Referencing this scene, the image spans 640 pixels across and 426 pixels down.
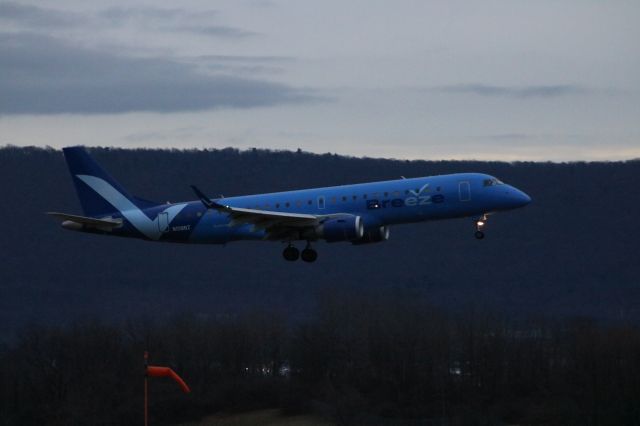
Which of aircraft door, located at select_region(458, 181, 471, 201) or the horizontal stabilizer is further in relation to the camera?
the horizontal stabilizer

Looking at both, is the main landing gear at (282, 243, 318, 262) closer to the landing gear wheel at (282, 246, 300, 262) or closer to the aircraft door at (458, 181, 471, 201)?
the landing gear wheel at (282, 246, 300, 262)

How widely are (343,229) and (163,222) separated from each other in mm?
9718

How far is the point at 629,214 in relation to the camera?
15138 cm

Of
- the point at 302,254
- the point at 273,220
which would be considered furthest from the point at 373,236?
the point at 273,220

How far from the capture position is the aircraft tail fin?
68.3 m

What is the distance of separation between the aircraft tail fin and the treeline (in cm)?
1317

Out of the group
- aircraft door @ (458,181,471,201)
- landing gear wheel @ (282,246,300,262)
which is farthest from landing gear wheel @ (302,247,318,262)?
aircraft door @ (458,181,471,201)

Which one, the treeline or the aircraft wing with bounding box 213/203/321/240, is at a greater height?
the aircraft wing with bounding box 213/203/321/240

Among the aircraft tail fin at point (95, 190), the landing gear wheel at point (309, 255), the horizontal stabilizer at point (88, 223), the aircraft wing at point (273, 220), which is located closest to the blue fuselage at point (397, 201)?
the aircraft wing at point (273, 220)

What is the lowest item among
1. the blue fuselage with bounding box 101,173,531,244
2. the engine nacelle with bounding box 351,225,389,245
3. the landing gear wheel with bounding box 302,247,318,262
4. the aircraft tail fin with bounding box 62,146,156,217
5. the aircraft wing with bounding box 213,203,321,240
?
the landing gear wheel with bounding box 302,247,318,262

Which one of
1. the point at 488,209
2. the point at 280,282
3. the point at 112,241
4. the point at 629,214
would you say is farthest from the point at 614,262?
the point at 488,209

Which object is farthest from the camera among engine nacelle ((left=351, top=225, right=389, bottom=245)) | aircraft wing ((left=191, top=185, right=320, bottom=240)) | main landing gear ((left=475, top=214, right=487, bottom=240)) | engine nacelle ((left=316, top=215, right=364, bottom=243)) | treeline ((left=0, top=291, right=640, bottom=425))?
treeline ((left=0, top=291, right=640, bottom=425))

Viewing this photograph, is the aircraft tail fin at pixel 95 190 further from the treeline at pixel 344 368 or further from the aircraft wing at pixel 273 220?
the treeline at pixel 344 368

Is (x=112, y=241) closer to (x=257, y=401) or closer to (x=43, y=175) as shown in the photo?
(x=43, y=175)
